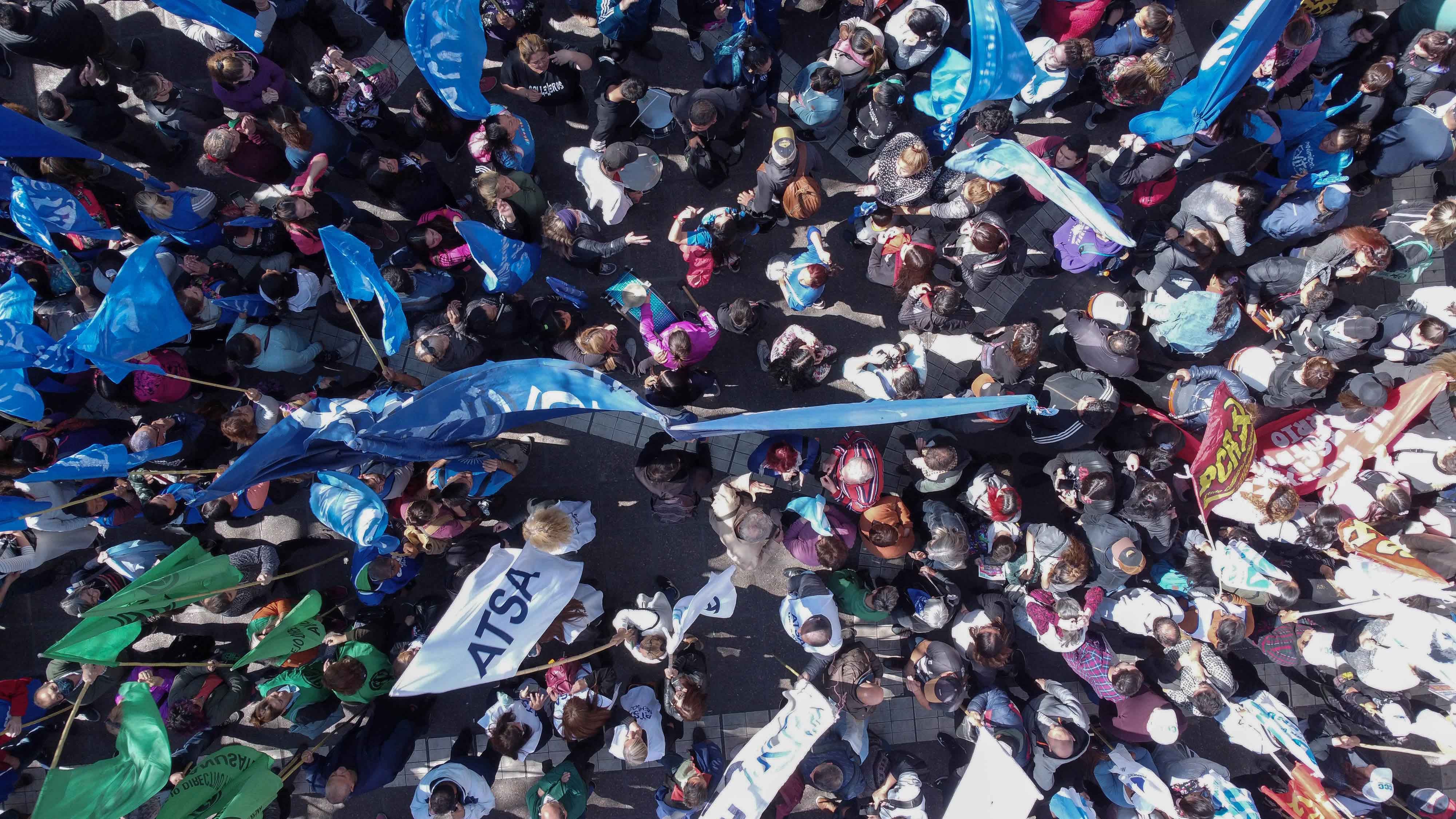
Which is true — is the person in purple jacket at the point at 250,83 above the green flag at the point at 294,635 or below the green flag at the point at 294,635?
above

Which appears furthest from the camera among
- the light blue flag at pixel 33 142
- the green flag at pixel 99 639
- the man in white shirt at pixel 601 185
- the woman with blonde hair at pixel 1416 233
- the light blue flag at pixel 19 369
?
the man in white shirt at pixel 601 185

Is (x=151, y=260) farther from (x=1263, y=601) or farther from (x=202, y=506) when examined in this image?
(x=1263, y=601)

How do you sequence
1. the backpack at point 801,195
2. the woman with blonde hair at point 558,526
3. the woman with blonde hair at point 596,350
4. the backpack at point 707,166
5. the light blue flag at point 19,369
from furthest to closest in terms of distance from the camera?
the backpack at point 707,166 → the backpack at point 801,195 → the woman with blonde hair at point 596,350 → the woman with blonde hair at point 558,526 → the light blue flag at point 19,369

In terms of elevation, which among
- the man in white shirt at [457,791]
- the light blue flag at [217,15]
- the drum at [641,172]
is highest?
the light blue flag at [217,15]

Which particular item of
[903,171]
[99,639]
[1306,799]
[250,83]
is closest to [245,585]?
[99,639]

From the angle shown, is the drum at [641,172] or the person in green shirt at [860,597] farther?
the drum at [641,172]

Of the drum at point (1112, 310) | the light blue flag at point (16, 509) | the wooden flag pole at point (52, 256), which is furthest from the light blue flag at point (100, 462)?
the drum at point (1112, 310)

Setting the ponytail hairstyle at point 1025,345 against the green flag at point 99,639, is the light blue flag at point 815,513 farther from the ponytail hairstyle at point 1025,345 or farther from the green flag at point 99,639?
the green flag at point 99,639
